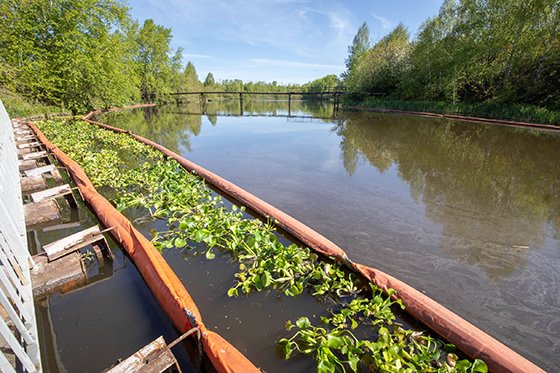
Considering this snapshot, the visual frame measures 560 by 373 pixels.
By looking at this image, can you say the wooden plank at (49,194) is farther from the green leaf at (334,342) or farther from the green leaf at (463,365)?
the green leaf at (463,365)

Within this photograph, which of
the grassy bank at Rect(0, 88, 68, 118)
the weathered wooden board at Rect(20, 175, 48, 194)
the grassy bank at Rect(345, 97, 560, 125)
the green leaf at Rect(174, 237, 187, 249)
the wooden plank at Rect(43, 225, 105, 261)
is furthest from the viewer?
the grassy bank at Rect(345, 97, 560, 125)

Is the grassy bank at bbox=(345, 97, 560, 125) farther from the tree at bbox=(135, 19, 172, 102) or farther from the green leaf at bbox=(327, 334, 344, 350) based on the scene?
the tree at bbox=(135, 19, 172, 102)

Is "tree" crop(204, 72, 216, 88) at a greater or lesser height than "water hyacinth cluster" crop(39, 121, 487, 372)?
greater

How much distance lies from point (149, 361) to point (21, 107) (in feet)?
64.6

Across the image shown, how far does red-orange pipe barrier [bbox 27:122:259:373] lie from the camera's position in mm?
1548

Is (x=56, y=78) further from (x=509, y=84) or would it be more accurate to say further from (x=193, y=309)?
(x=509, y=84)

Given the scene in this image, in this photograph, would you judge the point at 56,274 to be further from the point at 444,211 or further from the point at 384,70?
the point at 384,70

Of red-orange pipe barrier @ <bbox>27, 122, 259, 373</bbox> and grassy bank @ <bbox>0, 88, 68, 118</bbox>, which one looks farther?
grassy bank @ <bbox>0, 88, 68, 118</bbox>

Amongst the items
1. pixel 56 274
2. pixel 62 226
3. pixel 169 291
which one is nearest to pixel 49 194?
pixel 62 226

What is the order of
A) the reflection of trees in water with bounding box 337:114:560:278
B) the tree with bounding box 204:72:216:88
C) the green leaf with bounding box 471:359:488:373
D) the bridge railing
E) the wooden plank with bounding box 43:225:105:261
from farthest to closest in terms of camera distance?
the tree with bounding box 204:72:216:88 < the reflection of trees in water with bounding box 337:114:560:278 < the wooden plank with bounding box 43:225:105:261 < the green leaf with bounding box 471:359:488:373 < the bridge railing

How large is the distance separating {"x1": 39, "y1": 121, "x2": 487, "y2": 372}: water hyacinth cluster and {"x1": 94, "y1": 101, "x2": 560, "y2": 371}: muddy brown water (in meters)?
0.29

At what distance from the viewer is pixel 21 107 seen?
14.1 m

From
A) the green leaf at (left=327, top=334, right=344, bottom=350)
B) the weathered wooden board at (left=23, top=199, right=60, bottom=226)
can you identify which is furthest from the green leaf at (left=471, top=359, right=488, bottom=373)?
the weathered wooden board at (left=23, top=199, right=60, bottom=226)

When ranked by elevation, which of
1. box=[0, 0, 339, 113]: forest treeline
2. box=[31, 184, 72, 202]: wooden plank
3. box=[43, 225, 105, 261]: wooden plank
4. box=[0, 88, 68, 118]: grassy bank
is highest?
box=[0, 0, 339, 113]: forest treeline
